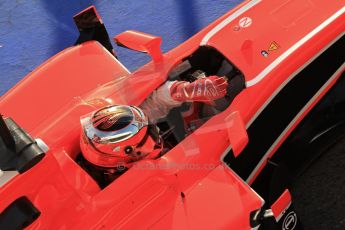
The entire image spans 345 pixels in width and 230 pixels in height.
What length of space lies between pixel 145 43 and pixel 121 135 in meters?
0.89

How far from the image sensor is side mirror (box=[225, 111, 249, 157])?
2.53 metres

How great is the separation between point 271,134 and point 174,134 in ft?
1.93

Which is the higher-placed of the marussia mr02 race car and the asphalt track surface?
the marussia mr02 race car

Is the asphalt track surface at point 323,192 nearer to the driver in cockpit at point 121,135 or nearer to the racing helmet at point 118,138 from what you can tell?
the driver in cockpit at point 121,135

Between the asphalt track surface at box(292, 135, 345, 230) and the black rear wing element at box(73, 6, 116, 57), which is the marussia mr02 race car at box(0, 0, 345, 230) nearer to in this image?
the black rear wing element at box(73, 6, 116, 57)

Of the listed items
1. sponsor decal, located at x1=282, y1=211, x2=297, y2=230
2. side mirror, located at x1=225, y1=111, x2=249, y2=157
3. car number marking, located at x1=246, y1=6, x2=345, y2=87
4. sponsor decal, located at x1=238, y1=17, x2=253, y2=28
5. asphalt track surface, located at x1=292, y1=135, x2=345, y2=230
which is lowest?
asphalt track surface, located at x1=292, y1=135, x2=345, y2=230

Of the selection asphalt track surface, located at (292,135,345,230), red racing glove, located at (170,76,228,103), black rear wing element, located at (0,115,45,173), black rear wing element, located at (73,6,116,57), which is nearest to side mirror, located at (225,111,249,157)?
red racing glove, located at (170,76,228,103)

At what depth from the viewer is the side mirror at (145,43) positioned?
3074 millimetres

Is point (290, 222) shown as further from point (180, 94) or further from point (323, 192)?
point (180, 94)

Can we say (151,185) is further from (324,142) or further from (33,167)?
(324,142)

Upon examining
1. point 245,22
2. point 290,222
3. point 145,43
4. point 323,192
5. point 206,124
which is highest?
point 145,43

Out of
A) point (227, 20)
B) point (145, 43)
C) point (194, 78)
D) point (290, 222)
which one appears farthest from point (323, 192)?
point (145, 43)

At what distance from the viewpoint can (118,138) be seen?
2367 mm

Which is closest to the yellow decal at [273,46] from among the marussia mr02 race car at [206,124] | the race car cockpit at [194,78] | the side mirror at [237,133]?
the marussia mr02 race car at [206,124]
